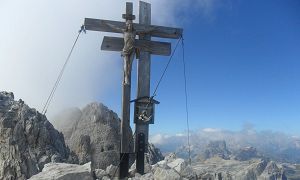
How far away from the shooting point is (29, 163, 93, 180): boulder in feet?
40.0

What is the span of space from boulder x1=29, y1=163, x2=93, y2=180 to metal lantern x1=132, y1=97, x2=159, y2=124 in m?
2.95

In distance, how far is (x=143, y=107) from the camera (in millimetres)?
15055

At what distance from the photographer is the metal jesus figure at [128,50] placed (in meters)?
14.6

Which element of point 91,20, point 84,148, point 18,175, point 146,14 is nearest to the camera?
point 91,20

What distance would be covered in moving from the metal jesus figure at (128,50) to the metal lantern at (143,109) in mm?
1097

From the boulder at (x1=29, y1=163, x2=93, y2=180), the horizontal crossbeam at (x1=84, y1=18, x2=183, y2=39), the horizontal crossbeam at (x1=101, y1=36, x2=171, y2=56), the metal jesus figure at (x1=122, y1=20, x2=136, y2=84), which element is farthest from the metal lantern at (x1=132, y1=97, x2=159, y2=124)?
the boulder at (x1=29, y1=163, x2=93, y2=180)

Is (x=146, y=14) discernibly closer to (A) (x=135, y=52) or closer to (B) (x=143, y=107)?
(A) (x=135, y=52)

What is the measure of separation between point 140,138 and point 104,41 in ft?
13.8

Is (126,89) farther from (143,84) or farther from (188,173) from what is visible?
(188,173)

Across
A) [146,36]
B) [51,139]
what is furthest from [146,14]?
[51,139]

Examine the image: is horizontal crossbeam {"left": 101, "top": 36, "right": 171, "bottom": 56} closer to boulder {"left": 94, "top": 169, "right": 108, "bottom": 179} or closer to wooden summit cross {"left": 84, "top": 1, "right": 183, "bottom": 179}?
wooden summit cross {"left": 84, "top": 1, "right": 183, "bottom": 179}

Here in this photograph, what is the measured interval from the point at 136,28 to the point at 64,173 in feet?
21.1

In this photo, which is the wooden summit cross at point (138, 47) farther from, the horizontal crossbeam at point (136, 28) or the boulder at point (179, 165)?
the boulder at point (179, 165)

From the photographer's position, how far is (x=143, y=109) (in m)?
15.1
